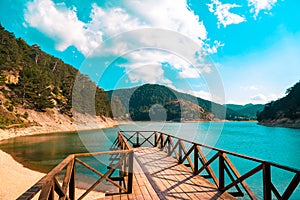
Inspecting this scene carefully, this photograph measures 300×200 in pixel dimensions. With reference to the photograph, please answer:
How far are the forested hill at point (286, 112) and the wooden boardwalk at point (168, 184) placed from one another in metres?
76.8

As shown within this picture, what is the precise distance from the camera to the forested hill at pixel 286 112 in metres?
70.9

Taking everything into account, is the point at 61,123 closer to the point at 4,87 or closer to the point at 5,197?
the point at 4,87

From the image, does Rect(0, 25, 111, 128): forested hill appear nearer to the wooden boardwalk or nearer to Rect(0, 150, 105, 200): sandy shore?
Rect(0, 150, 105, 200): sandy shore

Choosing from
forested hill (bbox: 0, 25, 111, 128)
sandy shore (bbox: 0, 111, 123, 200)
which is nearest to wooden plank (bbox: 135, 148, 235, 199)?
sandy shore (bbox: 0, 111, 123, 200)

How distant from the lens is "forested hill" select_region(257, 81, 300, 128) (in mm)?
70931

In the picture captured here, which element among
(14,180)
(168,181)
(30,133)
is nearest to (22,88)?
(30,133)

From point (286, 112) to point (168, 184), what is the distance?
8958 cm

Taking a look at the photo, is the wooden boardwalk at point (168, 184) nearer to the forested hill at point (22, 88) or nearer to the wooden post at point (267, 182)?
the wooden post at point (267, 182)

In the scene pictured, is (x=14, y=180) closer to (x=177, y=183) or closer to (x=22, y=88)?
(x=177, y=183)

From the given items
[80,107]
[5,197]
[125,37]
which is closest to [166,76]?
[125,37]

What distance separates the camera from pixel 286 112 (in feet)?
254

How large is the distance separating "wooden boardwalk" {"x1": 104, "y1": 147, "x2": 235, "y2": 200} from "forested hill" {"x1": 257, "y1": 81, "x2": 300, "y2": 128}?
3023 inches

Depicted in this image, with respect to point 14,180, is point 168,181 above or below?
above

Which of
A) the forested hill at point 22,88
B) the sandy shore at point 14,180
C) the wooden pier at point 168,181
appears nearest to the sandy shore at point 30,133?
the sandy shore at point 14,180
